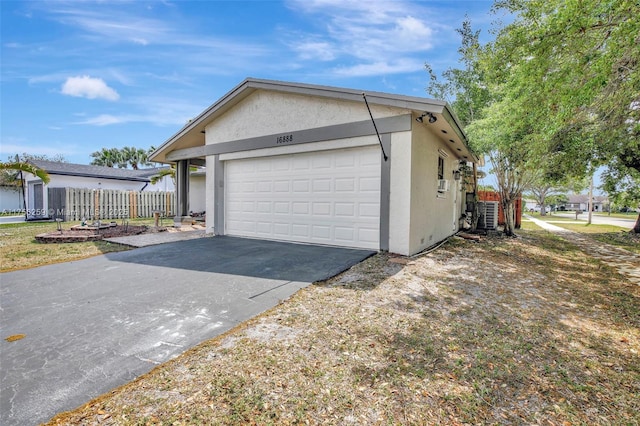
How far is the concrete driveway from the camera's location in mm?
2080

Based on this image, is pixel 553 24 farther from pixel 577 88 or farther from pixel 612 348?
pixel 612 348

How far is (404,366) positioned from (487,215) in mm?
12487

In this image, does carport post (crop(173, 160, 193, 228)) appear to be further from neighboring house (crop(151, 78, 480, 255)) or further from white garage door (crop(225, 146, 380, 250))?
white garage door (crop(225, 146, 380, 250))

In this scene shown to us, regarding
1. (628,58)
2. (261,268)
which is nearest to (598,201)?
(628,58)

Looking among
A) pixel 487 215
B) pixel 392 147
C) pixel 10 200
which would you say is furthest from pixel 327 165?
pixel 10 200

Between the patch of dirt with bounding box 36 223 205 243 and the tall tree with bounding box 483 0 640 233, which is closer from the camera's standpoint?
the tall tree with bounding box 483 0 640 233

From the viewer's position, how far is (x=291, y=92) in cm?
750

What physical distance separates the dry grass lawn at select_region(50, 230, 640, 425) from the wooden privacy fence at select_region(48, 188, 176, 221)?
53.2ft

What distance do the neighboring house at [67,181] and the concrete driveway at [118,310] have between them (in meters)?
15.2

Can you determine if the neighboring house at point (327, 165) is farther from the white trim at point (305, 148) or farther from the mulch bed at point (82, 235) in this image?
the mulch bed at point (82, 235)

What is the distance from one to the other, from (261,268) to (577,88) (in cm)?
637

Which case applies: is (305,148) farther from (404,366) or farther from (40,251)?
(40,251)

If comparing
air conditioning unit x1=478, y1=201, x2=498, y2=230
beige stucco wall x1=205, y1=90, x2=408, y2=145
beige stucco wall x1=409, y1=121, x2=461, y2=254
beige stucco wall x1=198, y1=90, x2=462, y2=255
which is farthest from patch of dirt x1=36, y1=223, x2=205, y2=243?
air conditioning unit x1=478, y1=201, x2=498, y2=230

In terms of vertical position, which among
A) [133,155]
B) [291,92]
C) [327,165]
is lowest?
[327,165]
